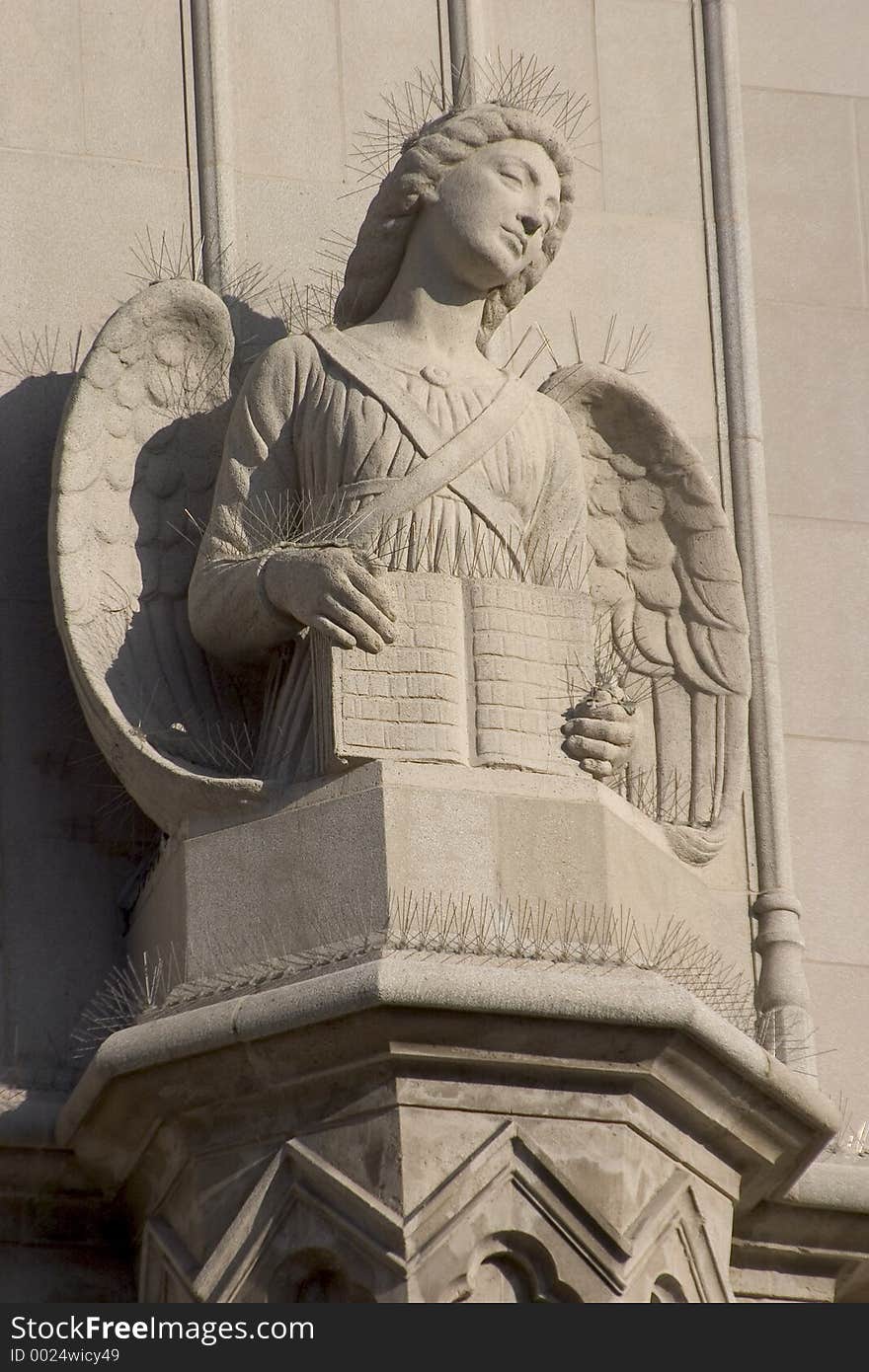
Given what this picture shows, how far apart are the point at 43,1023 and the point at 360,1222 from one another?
54.5 inches

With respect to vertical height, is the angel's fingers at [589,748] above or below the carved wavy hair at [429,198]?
below

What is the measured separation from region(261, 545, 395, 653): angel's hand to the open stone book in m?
0.04

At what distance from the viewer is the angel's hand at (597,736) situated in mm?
9172

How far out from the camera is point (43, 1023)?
965 cm

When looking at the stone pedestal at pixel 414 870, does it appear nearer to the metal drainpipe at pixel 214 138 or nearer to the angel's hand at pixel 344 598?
the angel's hand at pixel 344 598

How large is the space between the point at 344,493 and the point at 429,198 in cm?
87

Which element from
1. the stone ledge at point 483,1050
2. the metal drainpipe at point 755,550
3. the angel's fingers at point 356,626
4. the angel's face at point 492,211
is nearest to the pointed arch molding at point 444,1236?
the stone ledge at point 483,1050

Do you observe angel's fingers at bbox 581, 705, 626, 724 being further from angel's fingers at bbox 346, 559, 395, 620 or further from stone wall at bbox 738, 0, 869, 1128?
stone wall at bbox 738, 0, 869, 1128

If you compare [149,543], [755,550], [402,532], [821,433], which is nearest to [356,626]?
[402,532]

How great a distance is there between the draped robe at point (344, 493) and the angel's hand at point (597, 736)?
47 cm

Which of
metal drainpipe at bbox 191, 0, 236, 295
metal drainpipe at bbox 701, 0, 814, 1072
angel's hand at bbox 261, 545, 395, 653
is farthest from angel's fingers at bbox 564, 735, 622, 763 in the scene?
metal drainpipe at bbox 191, 0, 236, 295

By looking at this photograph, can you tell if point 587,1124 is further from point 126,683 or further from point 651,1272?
point 126,683

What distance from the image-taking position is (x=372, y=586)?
9.05 metres

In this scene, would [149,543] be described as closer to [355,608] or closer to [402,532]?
[402,532]
